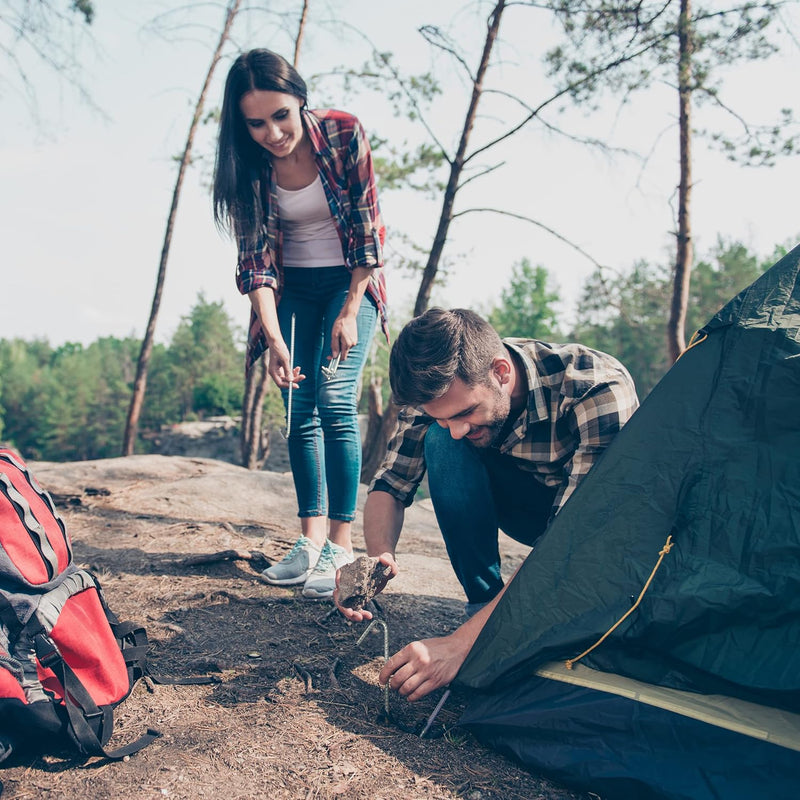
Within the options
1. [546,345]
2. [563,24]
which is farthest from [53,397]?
[546,345]

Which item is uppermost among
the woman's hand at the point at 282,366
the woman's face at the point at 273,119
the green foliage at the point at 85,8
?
the green foliage at the point at 85,8

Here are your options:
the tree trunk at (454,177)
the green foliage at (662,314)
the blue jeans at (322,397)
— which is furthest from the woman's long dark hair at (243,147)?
the green foliage at (662,314)

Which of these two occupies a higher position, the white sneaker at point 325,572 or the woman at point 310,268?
the woman at point 310,268

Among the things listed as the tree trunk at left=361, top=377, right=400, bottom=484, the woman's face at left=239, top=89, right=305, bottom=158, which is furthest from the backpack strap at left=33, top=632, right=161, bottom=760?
the tree trunk at left=361, top=377, right=400, bottom=484

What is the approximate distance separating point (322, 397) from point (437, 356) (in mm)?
865

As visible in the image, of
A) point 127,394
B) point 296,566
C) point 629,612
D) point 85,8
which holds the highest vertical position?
point 85,8

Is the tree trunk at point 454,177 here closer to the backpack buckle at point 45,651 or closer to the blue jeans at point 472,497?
the blue jeans at point 472,497

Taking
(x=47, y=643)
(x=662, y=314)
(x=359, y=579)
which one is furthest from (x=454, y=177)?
(x=662, y=314)

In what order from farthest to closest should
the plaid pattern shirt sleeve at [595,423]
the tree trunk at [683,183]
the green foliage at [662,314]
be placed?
the green foliage at [662,314], the tree trunk at [683,183], the plaid pattern shirt sleeve at [595,423]

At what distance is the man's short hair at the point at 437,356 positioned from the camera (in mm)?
1906

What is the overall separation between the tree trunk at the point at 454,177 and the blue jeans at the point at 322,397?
11.2 feet

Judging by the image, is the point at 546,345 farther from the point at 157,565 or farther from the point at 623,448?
the point at 157,565

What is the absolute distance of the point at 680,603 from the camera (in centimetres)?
153

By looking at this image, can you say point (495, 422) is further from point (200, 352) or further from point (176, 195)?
point (200, 352)
